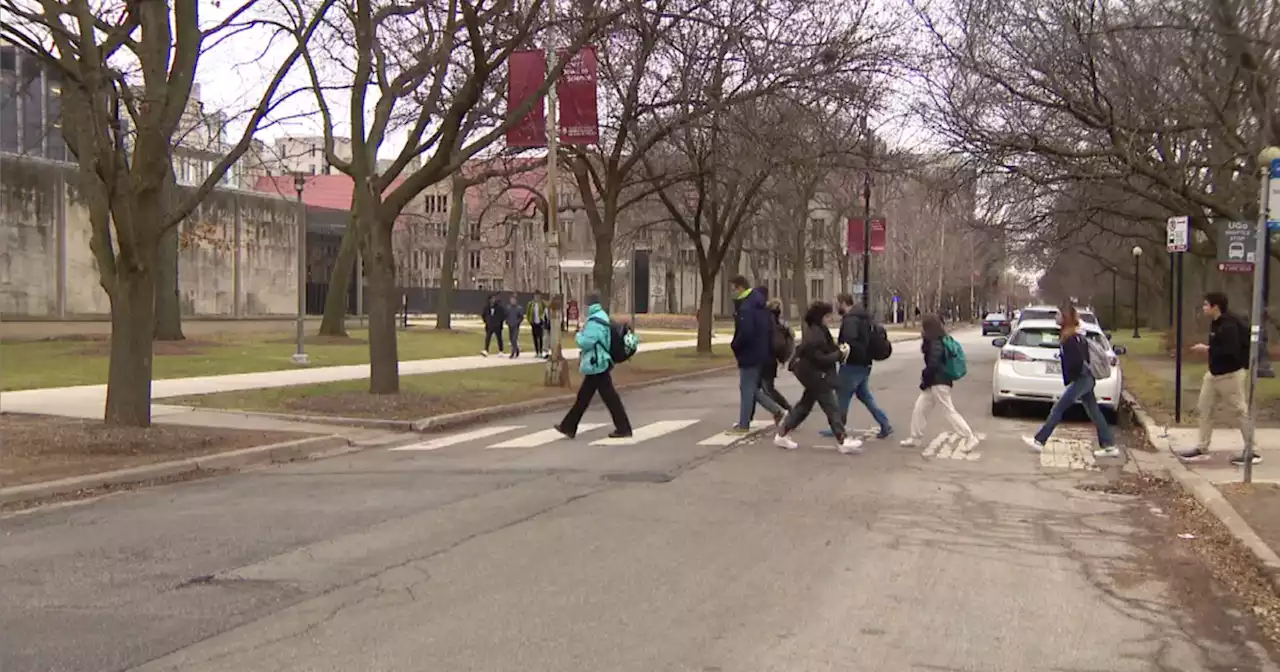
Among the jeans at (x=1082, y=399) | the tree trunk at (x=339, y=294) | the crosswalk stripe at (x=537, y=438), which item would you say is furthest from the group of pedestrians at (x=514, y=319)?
the jeans at (x=1082, y=399)

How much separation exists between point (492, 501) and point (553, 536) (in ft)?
4.91

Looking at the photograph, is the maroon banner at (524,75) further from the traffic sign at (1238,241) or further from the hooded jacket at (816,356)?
the traffic sign at (1238,241)

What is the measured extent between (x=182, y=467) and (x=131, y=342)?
208 cm

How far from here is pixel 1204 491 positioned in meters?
9.46

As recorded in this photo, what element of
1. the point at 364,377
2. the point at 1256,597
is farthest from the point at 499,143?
the point at 1256,597

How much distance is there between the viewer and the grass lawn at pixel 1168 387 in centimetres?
1542

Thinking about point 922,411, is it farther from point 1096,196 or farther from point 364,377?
point 1096,196

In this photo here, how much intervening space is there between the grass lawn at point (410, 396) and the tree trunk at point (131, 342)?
123 inches

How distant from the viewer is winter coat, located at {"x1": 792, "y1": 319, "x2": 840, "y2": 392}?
1210 cm

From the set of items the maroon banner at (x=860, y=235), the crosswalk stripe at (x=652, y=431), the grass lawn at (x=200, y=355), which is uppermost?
the maroon banner at (x=860, y=235)

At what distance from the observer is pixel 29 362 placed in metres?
21.6

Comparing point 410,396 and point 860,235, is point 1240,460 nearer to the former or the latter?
point 410,396

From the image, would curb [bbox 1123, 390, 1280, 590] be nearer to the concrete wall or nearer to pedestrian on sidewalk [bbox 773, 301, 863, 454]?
pedestrian on sidewalk [bbox 773, 301, 863, 454]

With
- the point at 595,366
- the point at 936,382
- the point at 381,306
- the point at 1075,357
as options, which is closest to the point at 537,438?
the point at 595,366
